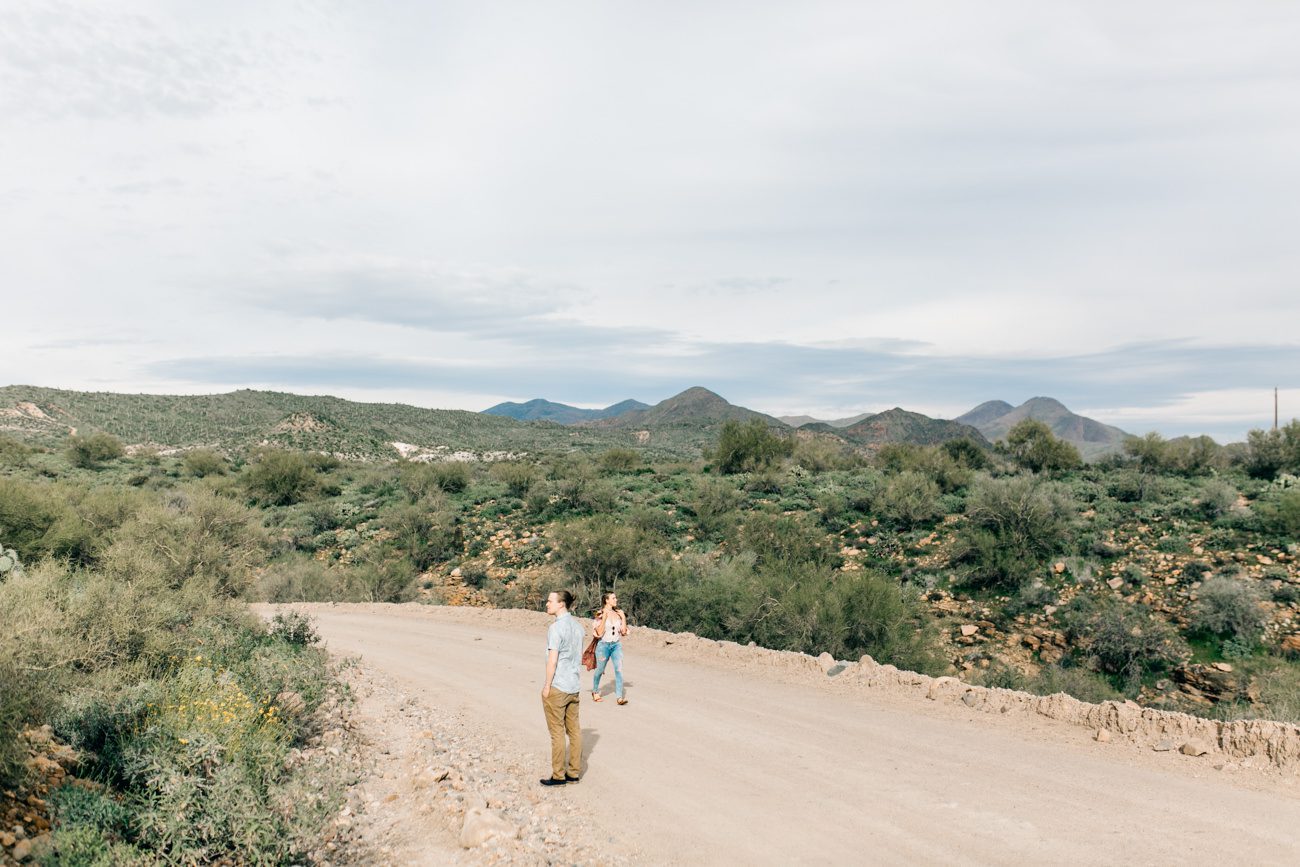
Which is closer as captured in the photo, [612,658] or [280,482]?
[612,658]

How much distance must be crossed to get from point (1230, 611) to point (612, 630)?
13328 millimetres

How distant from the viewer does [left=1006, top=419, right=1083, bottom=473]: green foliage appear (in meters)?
40.0

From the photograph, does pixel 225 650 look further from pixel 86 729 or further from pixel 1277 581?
pixel 1277 581

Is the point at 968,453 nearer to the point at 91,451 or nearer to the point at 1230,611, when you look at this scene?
the point at 1230,611

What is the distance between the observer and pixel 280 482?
38000 millimetres

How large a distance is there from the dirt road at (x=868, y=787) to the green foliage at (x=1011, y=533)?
10.6 m

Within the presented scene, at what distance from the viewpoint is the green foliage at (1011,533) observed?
62.0ft

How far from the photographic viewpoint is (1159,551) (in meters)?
19.1

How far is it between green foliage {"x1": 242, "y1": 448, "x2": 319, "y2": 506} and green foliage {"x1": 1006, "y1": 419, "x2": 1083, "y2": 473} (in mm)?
39212

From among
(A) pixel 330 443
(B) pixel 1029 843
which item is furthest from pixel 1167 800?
(A) pixel 330 443

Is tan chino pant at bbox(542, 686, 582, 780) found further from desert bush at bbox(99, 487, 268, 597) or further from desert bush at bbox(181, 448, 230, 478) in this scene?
desert bush at bbox(181, 448, 230, 478)

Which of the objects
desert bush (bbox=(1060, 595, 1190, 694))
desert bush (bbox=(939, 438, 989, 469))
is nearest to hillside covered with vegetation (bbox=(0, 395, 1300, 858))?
desert bush (bbox=(1060, 595, 1190, 694))

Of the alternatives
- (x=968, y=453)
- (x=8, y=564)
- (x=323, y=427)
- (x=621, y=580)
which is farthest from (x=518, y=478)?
(x=323, y=427)

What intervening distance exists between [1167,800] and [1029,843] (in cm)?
182
